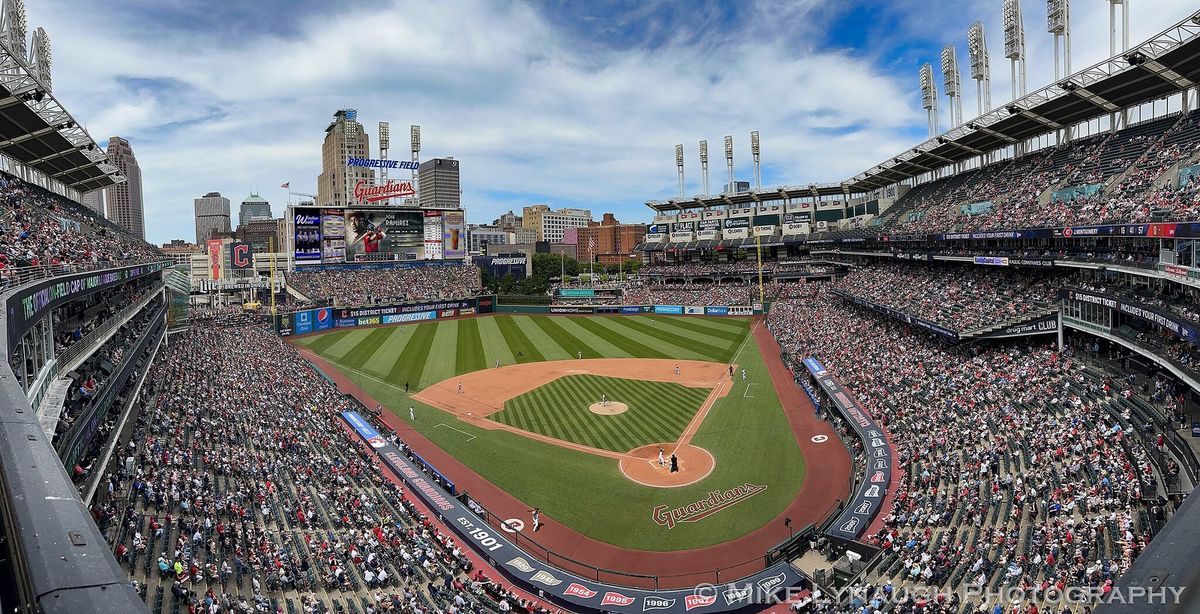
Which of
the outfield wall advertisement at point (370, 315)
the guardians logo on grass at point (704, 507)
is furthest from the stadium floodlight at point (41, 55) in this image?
the guardians logo on grass at point (704, 507)

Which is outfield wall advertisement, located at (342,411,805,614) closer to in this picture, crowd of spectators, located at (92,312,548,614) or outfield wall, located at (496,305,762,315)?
crowd of spectators, located at (92,312,548,614)

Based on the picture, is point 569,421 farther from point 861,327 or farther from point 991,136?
point 991,136

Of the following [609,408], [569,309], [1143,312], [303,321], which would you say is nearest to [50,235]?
[609,408]

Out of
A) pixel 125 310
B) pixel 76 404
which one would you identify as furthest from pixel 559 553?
pixel 125 310

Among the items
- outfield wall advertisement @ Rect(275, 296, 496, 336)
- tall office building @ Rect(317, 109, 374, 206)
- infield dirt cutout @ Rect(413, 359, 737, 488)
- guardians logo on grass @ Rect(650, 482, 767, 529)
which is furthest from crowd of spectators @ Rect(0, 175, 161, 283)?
tall office building @ Rect(317, 109, 374, 206)

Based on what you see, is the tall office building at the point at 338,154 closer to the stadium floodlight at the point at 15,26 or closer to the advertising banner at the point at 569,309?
the advertising banner at the point at 569,309

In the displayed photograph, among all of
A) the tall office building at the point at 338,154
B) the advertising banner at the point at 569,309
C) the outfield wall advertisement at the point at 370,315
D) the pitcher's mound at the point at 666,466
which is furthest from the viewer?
the tall office building at the point at 338,154

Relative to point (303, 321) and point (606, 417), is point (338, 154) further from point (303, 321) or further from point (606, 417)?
point (606, 417)
